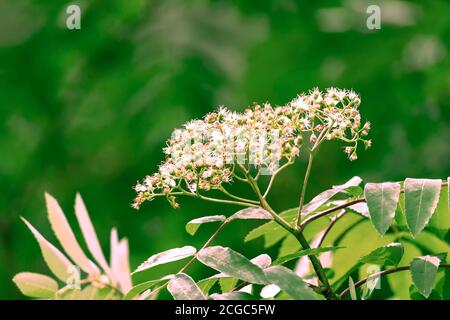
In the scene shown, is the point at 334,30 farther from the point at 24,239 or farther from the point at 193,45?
the point at 24,239

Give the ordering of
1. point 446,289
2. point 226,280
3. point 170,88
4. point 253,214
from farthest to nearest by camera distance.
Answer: point 170,88, point 446,289, point 226,280, point 253,214

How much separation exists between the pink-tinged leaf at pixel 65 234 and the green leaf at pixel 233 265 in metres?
0.43

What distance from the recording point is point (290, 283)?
2.66ft

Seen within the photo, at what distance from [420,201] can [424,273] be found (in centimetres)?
8

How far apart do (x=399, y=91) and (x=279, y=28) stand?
0.64m

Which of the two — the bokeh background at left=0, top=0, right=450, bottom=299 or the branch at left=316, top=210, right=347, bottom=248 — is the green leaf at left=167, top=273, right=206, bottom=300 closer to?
the branch at left=316, top=210, right=347, bottom=248

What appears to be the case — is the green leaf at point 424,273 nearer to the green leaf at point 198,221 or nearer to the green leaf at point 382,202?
the green leaf at point 382,202

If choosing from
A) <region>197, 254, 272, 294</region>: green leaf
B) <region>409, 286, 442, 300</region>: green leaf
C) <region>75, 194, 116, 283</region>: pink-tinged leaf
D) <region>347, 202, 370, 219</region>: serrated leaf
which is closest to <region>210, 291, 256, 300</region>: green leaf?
<region>197, 254, 272, 294</region>: green leaf

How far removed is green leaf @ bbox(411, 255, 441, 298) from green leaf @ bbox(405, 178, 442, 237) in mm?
58

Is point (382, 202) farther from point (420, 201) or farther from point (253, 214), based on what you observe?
point (253, 214)

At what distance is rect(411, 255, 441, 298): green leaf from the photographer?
87 cm

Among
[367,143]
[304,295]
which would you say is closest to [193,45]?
[367,143]

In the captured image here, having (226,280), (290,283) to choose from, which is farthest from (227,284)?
(290,283)

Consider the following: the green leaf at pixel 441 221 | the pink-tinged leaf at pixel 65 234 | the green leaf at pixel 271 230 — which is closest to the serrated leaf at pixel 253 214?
the green leaf at pixel 271 230
